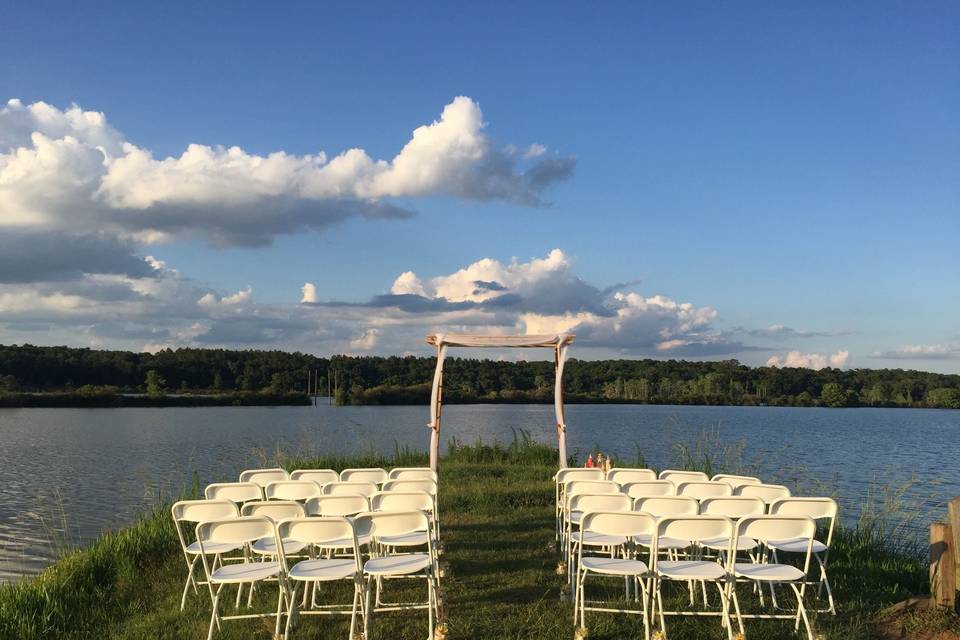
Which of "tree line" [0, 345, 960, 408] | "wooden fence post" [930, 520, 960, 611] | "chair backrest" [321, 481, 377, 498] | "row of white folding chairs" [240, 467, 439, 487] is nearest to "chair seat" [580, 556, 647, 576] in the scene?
"wooden fence post" [930, 520, 960, 611]

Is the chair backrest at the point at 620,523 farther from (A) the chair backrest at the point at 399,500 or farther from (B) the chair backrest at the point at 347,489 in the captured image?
(B) the chair backrest at the point at 347,489

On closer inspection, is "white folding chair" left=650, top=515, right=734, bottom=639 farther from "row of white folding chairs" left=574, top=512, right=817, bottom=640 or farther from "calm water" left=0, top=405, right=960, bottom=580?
"calm water" left=0, top=405, right=960, bottom=580

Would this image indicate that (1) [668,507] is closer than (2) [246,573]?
No

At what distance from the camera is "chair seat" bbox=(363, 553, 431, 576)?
4445 mm

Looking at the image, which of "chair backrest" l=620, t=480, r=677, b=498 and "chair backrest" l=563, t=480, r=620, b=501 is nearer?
"chair backrest" l=563, t=480, r=620, b=501

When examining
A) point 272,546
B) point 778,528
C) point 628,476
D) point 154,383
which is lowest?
point 154,383

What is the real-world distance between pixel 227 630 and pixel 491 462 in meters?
10.5

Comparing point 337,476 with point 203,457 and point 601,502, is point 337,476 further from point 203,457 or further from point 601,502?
point 203,457

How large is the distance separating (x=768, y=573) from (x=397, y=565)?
2.25 meters

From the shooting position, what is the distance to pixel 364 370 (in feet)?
228

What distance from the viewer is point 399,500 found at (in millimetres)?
5590

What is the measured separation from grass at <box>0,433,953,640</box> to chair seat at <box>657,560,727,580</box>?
0.42 metres

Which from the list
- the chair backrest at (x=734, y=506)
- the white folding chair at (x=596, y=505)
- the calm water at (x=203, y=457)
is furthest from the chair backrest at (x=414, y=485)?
the calm water at (x=203, y=457)

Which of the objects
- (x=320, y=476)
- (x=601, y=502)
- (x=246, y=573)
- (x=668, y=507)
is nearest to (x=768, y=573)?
(x=668, y=507)
